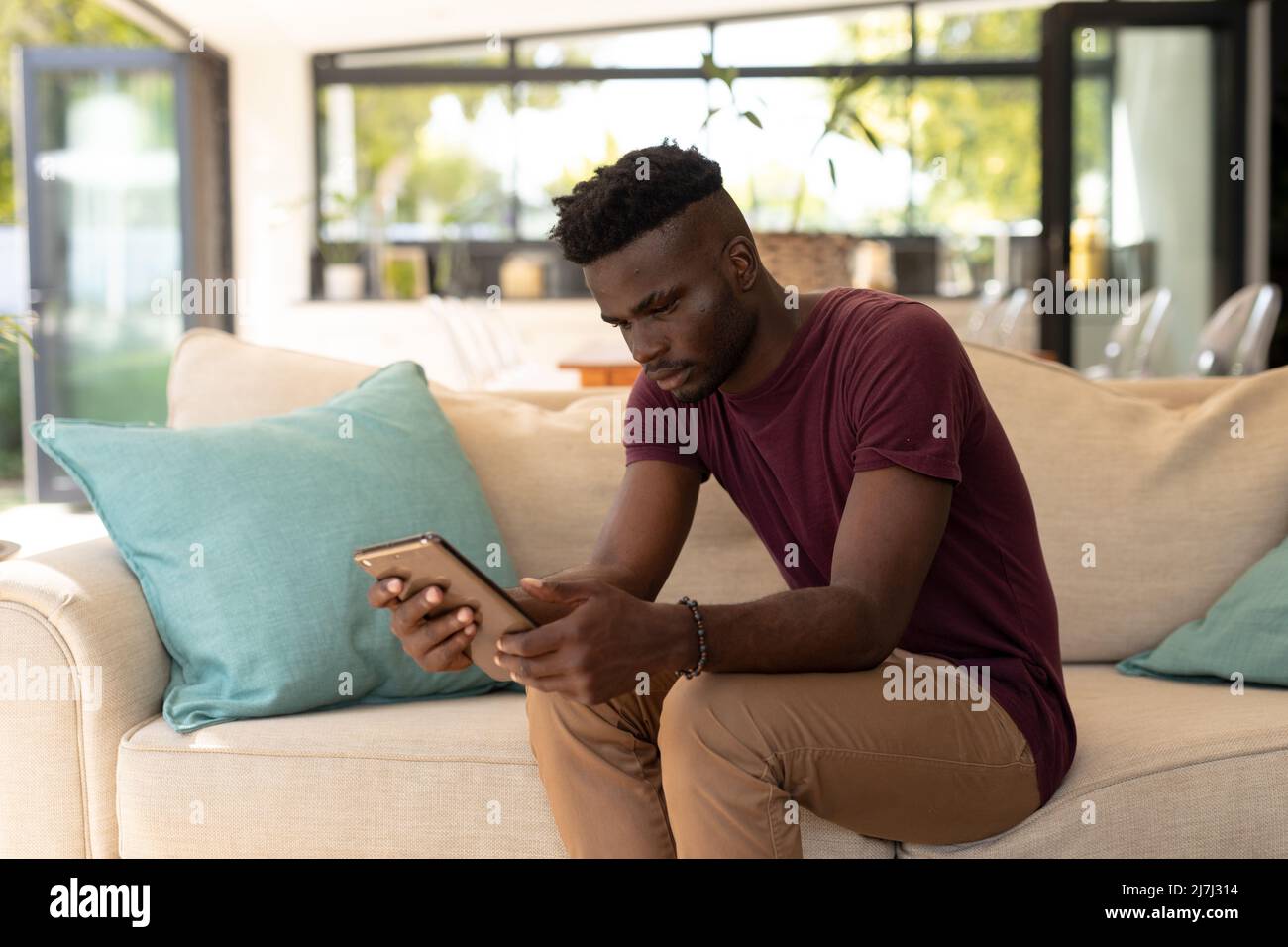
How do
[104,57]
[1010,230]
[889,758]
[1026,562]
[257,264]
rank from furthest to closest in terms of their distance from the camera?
1. [1010,230]
2. [257,264]
3. [104,57]
4. [1026,562]
5. [889,758]

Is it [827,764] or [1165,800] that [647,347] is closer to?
[827,764]

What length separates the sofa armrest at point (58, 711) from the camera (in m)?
1.67

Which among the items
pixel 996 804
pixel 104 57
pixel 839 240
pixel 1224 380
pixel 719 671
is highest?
pixel 104 57

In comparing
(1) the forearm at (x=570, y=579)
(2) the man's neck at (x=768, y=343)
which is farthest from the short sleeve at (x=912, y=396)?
(1) the forearm at (x=570, y=579)

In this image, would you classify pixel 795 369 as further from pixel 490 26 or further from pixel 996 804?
pixel 490 26

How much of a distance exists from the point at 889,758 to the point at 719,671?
0.19 meters

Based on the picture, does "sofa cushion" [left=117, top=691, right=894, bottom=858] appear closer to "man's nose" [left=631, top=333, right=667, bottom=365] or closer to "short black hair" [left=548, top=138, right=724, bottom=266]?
"man's nose" [left=631, top=333, right=667, bottom=365]

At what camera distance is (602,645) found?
1307mm

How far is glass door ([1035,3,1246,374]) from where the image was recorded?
7.84 m

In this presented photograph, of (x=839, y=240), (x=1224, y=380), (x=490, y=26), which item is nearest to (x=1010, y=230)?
(x=490, y=26)

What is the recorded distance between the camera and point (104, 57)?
7328mm

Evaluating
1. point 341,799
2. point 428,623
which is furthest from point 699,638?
point 341,799

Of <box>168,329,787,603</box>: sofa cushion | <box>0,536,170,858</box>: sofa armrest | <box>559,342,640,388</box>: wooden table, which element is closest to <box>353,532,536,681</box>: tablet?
<box>0,536,170,858</box>: sofa armrest

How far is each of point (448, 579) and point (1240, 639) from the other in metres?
1.16
